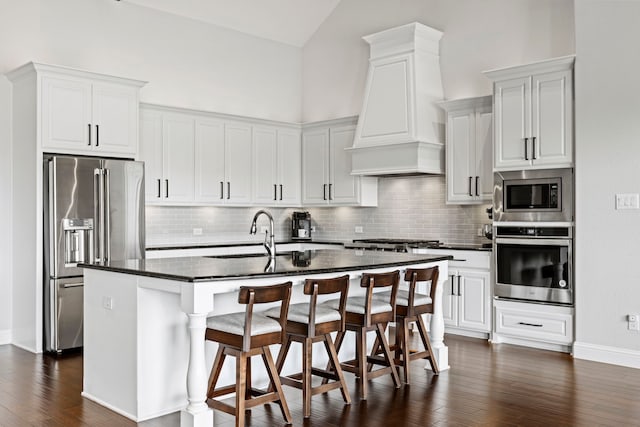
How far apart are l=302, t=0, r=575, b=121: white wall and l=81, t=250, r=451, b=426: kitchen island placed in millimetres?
3621

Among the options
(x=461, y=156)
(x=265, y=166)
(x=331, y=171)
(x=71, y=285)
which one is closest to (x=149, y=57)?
(x=265, y=166)

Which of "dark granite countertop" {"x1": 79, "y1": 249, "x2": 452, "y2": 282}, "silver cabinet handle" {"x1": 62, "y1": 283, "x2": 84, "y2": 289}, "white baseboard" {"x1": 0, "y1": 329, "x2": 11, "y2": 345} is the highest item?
"dark granite countertop" {"x1": 79, "y1": 249, "x2": 452, "y2": 282}

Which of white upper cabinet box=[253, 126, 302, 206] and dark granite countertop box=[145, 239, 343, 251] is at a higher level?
white upper cabinet box=[253, 126, 302, 206]

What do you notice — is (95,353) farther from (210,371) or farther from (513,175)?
(513,175)

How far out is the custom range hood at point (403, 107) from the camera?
23.4 ft

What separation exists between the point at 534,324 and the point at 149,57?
5.55 metres

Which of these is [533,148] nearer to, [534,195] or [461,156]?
[534,195]

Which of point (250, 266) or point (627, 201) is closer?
point (250, 266)

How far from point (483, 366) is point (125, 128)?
4420mm

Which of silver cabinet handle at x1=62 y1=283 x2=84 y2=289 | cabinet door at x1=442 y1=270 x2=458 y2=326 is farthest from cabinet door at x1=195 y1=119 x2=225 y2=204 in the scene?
cabinet door at x1=442 y1=270 x2=458 y2=326

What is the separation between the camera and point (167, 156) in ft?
24.3

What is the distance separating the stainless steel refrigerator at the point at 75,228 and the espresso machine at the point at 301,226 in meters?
3.11

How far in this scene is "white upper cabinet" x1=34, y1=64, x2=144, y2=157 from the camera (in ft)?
19.7

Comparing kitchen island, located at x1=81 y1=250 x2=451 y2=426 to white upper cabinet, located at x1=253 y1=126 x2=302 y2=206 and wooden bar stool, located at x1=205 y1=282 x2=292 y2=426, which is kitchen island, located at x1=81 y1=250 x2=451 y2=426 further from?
white upper cabinet, located at x1=253 y1=126 x2=302 y2=206
